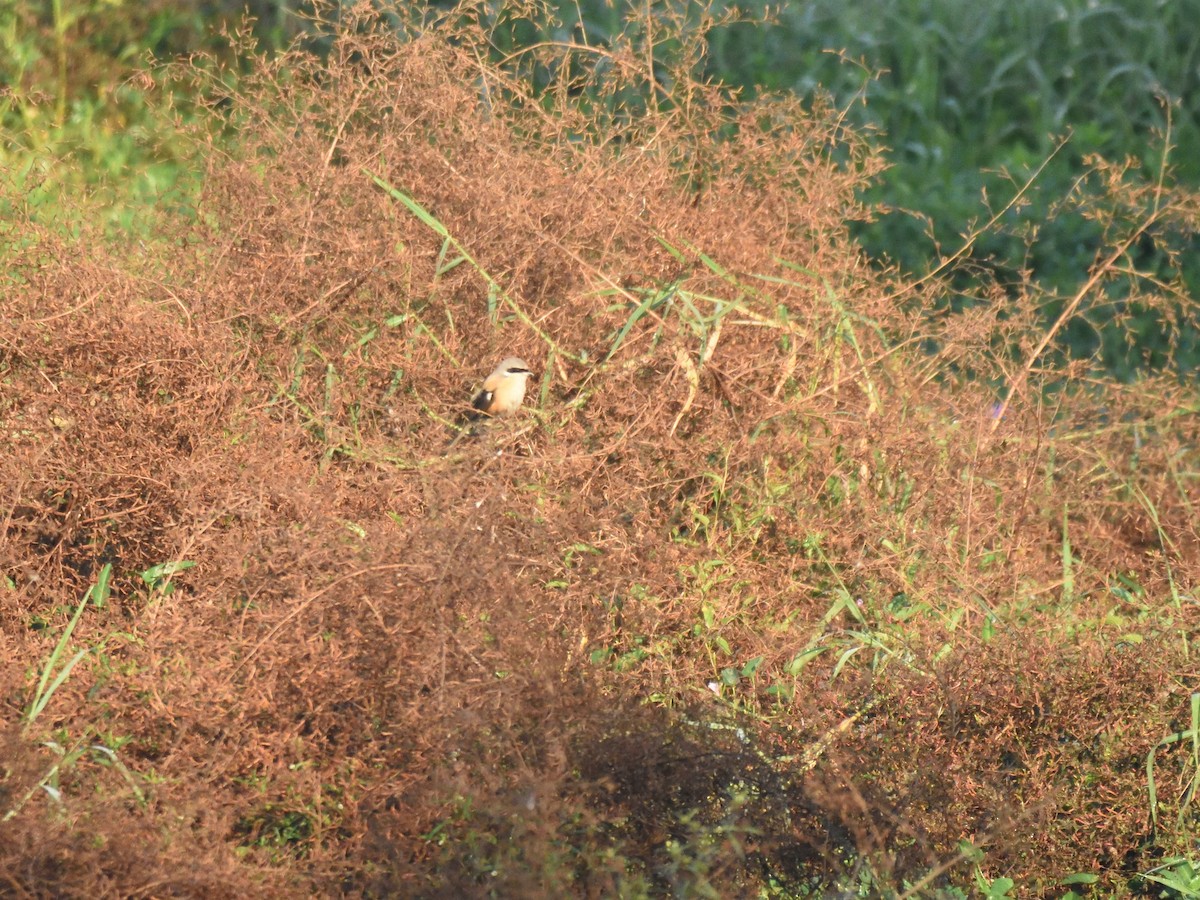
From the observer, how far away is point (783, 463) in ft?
12.4

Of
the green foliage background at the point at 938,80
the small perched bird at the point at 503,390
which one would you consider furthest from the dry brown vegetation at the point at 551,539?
the green foliage background at the point at 938,80

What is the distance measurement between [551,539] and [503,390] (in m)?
0.48

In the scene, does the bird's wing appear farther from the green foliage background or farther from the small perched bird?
the green foliage background

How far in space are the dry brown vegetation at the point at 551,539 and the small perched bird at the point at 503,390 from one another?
8 centimetres

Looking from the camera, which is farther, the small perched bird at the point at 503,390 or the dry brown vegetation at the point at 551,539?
the small perched bird at the point at 503,390

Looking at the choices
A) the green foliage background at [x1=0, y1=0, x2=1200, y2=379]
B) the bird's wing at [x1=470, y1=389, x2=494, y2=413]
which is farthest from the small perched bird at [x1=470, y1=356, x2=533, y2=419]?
the green foliage background at [x1=0, y1=0, x2=1200, y2=379]

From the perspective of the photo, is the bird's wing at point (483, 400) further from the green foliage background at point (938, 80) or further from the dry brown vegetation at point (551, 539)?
Result: the green foliage background at point (938, 80)

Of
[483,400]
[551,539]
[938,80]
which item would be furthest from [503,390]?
[938,80]

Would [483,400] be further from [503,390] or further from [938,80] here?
[938,80]

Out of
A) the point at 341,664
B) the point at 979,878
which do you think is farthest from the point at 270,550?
the point at 979,878

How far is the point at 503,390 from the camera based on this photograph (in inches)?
140

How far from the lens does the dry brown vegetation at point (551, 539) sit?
277cm

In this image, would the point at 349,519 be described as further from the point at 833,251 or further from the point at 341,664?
the point at 833,251

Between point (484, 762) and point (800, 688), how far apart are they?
824 mm
